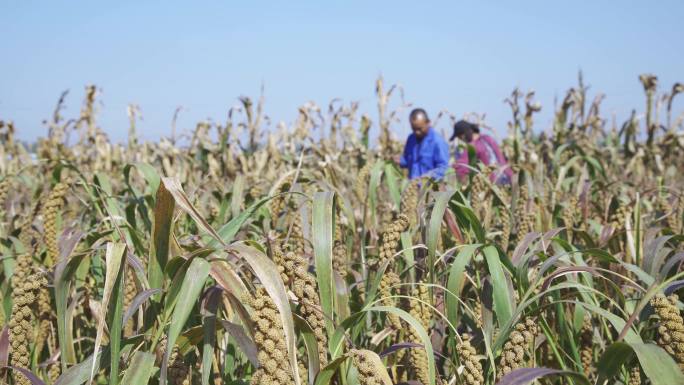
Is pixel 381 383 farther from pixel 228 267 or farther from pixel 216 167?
pixel 216 167

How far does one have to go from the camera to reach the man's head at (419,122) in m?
6.53

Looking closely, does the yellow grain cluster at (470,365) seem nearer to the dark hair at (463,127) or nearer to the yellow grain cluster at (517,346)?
the yellow grain cluster at (517,346)

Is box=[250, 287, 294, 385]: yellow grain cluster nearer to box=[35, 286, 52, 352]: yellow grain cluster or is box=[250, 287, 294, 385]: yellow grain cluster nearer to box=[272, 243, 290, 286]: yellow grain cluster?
box=[272, 243, 290, 286]: yellow grain cluster

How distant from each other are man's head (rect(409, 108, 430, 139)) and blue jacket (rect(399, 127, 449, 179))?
0.05 metres

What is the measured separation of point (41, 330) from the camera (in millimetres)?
2105

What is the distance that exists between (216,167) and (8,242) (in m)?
5.01

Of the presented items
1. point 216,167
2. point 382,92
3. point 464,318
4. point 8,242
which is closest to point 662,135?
point 382,92

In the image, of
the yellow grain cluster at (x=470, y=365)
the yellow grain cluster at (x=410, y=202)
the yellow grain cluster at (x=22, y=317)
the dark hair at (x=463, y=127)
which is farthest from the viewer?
the dark hair at (x=463, y=127)

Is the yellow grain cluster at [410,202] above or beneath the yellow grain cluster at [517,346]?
above

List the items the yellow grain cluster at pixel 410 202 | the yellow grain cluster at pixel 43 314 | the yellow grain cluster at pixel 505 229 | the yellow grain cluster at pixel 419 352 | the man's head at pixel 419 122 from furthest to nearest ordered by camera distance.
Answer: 1. the man's head at pixel 419 122
2. the yellow grain cluster at pixel 505 229
3. the yellow grain cluster at pixel 410 202
4. the yellow grain cluster at pixel 43 314
5. the yellow grain cluster at pixel 419 352

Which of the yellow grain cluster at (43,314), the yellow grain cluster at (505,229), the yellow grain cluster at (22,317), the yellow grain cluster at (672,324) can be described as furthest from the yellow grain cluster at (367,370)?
the yellow grain cluster at (505,229)

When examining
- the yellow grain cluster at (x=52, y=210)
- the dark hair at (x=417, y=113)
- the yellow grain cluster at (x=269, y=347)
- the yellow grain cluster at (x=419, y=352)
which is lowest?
the yellow grain cluster at (x=419, y=352)

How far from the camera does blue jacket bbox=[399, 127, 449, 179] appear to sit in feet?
21.1

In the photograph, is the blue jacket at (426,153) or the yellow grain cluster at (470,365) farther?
the blue jacket at (426,153)
